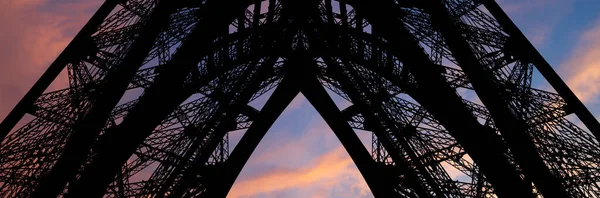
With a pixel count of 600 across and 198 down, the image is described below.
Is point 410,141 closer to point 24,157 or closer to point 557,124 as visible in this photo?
point 557,124

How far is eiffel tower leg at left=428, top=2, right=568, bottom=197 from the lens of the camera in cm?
1477

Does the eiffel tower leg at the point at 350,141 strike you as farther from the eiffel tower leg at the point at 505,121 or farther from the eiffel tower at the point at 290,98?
the eiffel tower leg at the point at 505,121

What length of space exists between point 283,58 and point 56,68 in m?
12.9

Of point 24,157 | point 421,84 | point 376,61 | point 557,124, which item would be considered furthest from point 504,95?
point 24,157

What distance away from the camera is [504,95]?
18094mm

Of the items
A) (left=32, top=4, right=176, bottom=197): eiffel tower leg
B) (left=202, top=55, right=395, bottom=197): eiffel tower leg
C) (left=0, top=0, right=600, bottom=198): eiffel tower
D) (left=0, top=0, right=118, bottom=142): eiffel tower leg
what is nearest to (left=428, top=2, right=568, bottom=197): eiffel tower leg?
(left=0, top=0, right=600, bottom=198): eiffel tower

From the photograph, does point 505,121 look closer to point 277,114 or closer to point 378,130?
point 378,130

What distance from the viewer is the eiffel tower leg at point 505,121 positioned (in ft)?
48.5

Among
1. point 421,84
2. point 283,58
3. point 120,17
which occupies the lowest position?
point 421,84

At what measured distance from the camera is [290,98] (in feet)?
94.7

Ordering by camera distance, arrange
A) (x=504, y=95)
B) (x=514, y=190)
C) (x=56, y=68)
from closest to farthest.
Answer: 1. (x=514, y=190)
2. (x=56, y=68)
3. (x=504, y=95)

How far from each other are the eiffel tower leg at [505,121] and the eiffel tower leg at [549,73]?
77.1 inches

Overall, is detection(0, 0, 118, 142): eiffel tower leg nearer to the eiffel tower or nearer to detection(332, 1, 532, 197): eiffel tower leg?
the eiffel tower

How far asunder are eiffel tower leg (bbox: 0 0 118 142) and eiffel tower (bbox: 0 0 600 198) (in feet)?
0.16
